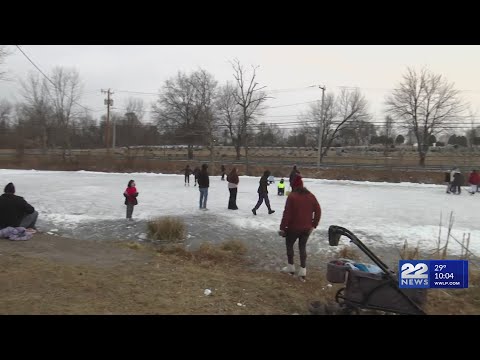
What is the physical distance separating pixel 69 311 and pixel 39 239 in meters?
4.62

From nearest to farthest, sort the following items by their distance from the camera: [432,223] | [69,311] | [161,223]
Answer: [69,311]
[161,223]
[432,223]

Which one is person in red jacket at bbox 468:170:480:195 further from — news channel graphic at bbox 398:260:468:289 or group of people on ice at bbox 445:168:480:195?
news channel graphic at bbox 398:260:468:289

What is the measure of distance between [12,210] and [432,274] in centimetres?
813

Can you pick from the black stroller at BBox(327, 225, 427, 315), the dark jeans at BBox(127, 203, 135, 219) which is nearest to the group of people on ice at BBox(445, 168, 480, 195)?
the dark jeans at BBox(127, 203, 135, 219)

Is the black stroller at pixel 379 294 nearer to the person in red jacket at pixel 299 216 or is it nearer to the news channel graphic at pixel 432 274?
the news channel graphic at pixel 432 274

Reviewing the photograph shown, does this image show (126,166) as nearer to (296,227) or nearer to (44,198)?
(44,198)

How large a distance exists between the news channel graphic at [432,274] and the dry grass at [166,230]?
560 cm

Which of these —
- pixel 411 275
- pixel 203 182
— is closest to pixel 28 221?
pixel 203 182

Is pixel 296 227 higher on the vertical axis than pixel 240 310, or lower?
higher

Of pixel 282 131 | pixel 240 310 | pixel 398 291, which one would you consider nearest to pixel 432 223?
pixel 398 291

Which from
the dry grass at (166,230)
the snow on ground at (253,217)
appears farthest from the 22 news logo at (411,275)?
the dry grass at (166,230)

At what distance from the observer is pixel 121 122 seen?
279 ft

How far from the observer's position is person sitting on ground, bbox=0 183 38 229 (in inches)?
309

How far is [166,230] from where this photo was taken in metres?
9.02
